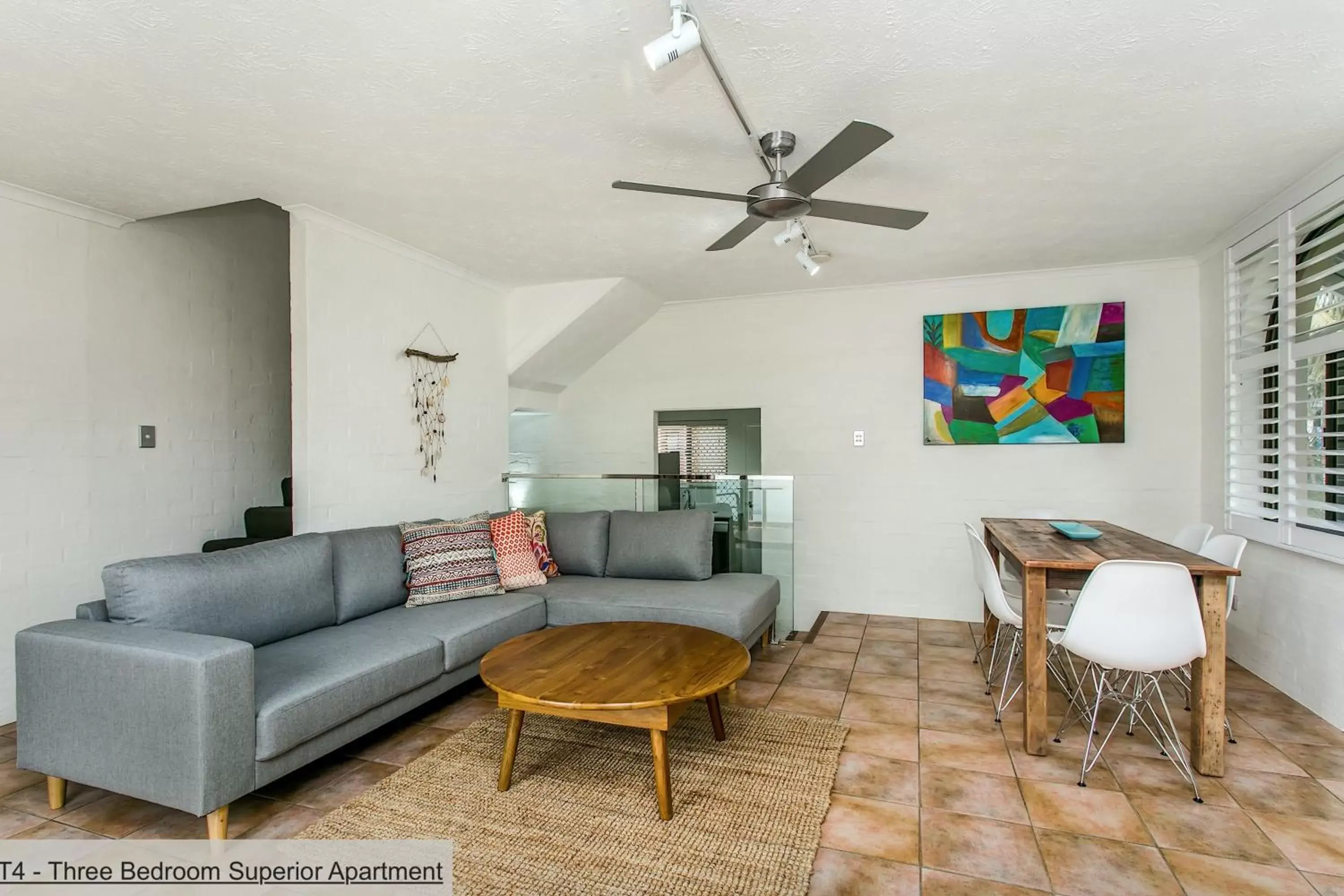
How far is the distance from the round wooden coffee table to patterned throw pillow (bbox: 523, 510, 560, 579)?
1.07 m

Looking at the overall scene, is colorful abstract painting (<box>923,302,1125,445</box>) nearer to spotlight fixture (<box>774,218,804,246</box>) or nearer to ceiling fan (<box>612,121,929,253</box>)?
spotlight fixture (<box>774,218,804,246</box>)

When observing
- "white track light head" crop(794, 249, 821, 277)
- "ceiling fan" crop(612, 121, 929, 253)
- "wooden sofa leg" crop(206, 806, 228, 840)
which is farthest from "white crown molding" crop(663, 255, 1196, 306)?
"wooden sofa leg" crop(206, 806, 228, 840)

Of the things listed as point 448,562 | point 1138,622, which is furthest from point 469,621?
point 1138,622

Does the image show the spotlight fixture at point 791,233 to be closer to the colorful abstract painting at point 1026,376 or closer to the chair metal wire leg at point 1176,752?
the colorful abstract painting at point 1026,376

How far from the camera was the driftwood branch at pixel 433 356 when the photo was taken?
164 inches

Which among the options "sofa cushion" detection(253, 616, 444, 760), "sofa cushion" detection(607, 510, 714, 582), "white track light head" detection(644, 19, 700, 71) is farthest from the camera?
"sofa cushion" detection(607, 510, 714, 582)

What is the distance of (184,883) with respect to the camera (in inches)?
76.6

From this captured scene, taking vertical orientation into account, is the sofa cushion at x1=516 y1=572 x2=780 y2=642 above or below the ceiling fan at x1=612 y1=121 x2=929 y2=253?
below

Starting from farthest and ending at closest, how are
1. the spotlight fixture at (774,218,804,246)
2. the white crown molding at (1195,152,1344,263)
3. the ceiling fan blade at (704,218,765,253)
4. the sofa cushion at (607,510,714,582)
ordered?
1. the sofa cushion at (607,510,714,582)
2. the spotlight fixture at (774,218,804,246)
3. the white crown molding at (1195,152,1344,263)
4. the ceiling fan blade at (704,218,765,253)

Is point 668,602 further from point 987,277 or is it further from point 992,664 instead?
point 987,277

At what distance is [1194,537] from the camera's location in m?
3.56

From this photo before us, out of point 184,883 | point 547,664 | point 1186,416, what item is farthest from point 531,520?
point 1186,416

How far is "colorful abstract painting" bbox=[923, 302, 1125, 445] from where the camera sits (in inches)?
179

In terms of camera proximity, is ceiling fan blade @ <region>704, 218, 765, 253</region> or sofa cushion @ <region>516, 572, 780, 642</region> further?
sofa cushion @ <region>516, 572, 780, 642</region>
